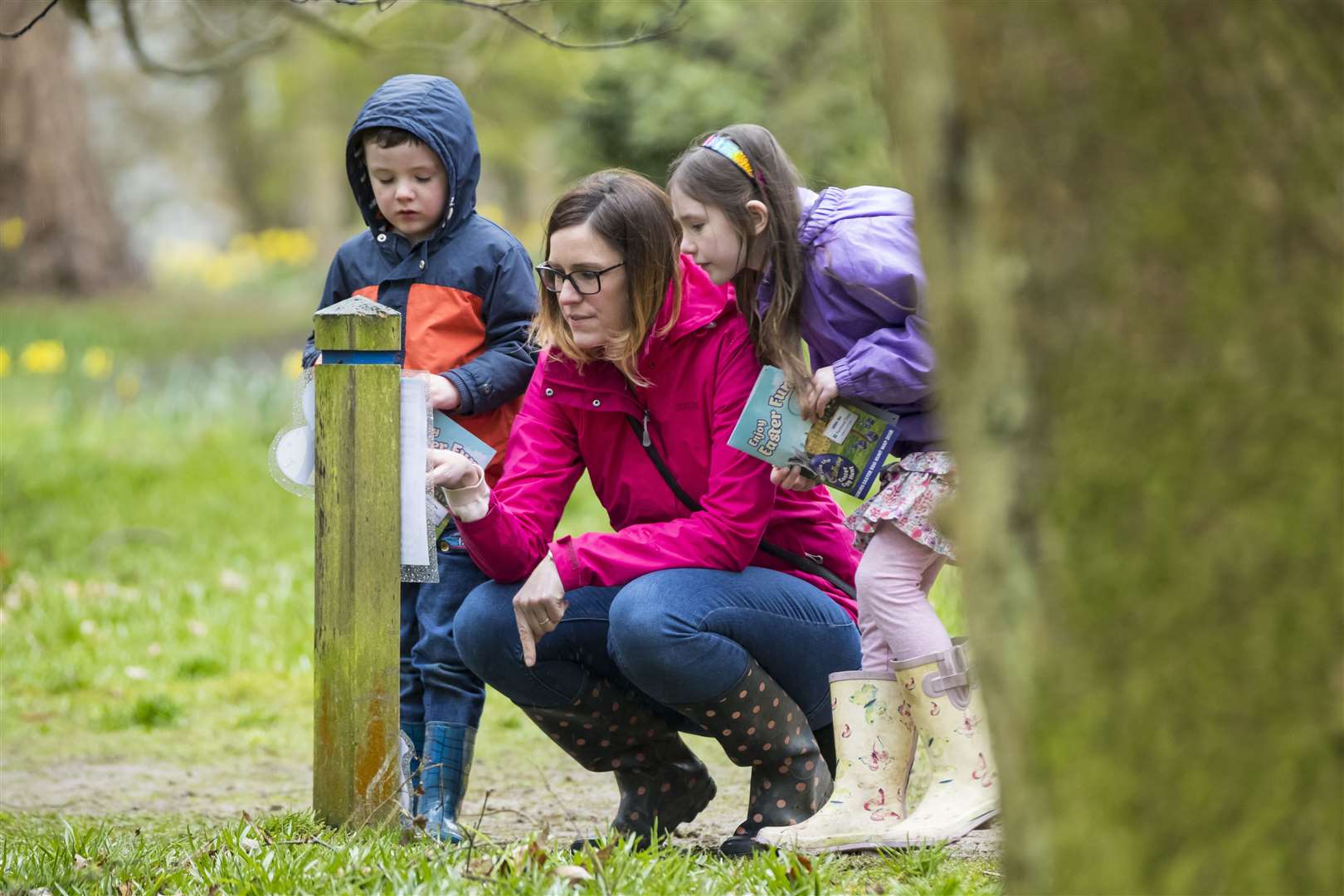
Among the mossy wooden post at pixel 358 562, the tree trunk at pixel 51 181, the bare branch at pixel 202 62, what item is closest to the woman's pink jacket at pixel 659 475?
the mossy wooden post at pixel 358 562

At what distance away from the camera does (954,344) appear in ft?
4.66

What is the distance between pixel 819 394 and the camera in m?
2.91

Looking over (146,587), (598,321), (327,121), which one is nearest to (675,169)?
(598,321)

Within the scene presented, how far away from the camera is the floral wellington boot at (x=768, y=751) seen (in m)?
3.01

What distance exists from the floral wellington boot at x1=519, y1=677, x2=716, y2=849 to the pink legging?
0.57 metres

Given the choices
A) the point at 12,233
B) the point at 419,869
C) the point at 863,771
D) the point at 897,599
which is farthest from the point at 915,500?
the point at 12,233

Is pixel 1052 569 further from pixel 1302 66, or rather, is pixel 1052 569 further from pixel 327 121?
pixel 327 121

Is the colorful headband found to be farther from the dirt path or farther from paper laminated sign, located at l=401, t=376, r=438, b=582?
the dirt path

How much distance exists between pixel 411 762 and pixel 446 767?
0.34 feet

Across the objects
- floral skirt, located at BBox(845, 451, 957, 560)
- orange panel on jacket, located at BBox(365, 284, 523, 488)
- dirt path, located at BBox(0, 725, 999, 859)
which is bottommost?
dirt path, located at BBox(0, 725, 999, 859)

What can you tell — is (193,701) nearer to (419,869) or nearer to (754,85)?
(419,869)

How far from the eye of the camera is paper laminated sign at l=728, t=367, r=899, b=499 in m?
2.95

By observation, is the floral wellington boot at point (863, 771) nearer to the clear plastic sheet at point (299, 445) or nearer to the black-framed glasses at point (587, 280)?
the black-framed glasses at point (587, 280)

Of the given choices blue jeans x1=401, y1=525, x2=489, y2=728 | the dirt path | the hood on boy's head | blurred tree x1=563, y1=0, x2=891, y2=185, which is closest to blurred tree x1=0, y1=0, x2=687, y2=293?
the hood on boy's head
